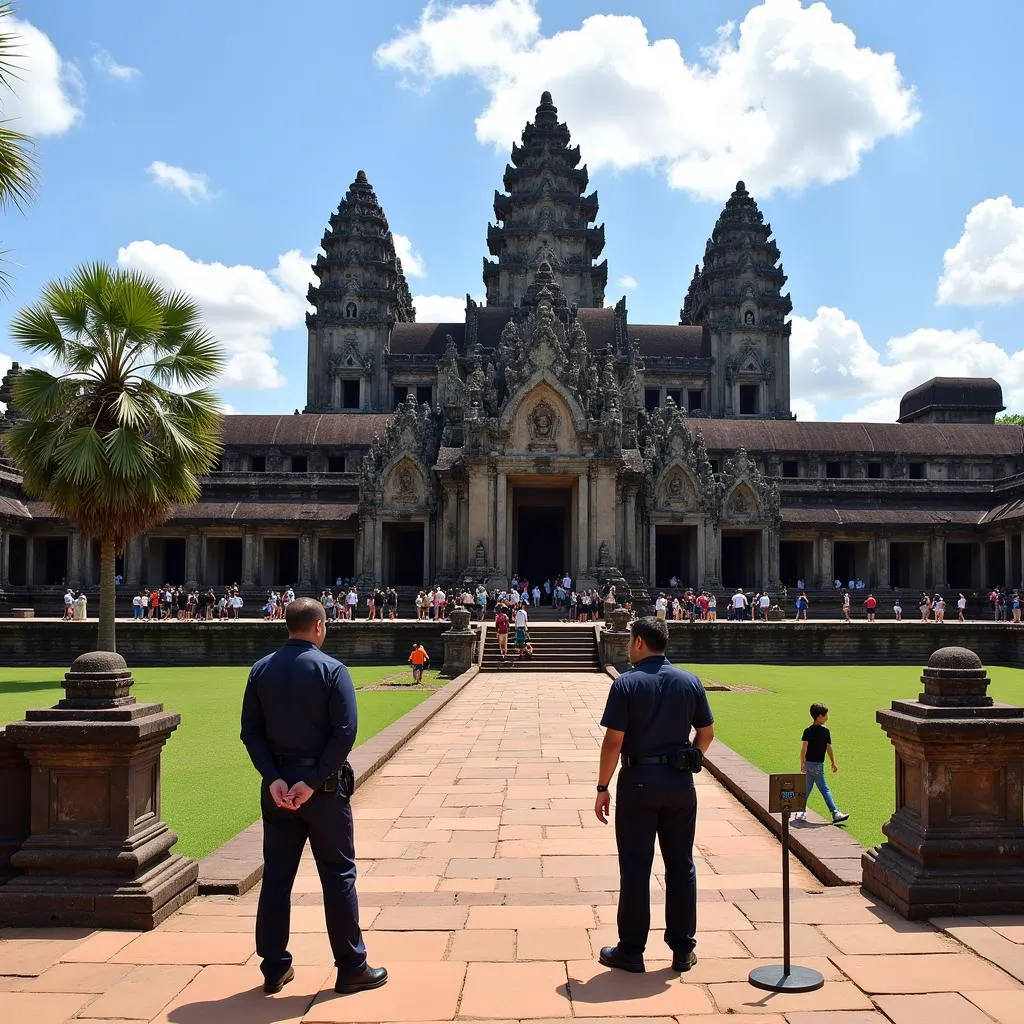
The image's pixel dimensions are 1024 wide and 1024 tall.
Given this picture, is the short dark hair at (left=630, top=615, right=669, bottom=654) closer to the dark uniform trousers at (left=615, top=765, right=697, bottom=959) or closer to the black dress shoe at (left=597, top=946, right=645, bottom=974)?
the dark uniform trousers at (left=615, top=765, right=697, bottom=959)

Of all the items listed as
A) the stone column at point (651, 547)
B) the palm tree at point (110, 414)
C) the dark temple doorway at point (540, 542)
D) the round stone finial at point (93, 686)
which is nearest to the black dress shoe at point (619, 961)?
the round stone finial at point (93, 686)

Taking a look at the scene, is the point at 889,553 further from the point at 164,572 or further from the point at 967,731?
the point at 967,731

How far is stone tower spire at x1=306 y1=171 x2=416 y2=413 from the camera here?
5391 centimetres

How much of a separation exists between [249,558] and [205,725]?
2863 cm

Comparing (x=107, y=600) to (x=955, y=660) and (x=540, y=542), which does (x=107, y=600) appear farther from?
(x=540, y=542)

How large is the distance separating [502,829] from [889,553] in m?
39.6

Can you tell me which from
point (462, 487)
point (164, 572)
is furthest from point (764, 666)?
point (164, 572)

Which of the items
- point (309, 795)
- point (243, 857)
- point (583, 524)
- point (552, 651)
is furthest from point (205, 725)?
point (583, 524)

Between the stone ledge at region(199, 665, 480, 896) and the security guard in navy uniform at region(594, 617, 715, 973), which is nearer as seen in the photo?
the security guard in navy uniform at region(594, 617, 715, 973)

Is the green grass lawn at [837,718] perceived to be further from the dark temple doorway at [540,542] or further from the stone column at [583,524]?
the dark temple doorway at [540,542]

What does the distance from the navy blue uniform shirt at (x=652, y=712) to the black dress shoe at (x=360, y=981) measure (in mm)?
1707

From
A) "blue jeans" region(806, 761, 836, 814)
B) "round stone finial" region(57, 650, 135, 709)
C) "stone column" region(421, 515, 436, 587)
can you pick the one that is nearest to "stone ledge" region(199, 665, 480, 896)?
"round stone finial" region(57, 650, 135, 709)

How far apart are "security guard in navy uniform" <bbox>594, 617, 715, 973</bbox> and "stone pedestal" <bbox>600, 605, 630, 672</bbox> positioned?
57.1ft

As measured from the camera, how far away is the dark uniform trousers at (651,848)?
5133mm
